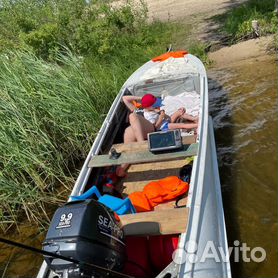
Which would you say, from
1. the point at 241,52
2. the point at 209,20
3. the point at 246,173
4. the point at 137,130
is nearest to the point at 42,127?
the point at 137,130

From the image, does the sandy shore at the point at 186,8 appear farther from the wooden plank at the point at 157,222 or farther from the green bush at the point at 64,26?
the wooden plank at the point at 157,222

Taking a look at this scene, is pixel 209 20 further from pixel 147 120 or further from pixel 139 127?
pixel 139 127

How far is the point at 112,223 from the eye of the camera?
9.95 feet

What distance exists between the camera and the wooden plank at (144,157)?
4387mm

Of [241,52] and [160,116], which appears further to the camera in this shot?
[241,52]

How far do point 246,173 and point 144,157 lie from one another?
1667 mm

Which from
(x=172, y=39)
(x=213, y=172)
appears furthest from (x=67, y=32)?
(x=213, y=172)

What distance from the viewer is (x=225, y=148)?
6.04m

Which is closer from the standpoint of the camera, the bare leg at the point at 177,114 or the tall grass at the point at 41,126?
the tall grass at the point at 41,126

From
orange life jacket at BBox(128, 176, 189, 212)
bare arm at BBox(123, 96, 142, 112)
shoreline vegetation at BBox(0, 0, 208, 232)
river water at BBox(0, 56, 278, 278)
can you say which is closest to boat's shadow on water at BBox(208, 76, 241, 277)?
river water at BBox(0, 56, 278, 278)

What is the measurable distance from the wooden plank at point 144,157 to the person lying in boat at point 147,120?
0.53 m

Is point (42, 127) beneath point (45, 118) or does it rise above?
beneath

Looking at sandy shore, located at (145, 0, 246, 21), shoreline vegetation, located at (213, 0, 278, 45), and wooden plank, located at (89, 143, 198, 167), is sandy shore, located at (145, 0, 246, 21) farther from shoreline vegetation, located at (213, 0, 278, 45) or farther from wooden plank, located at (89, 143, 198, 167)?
wooden plank, located at (89, 143, 198, 167)

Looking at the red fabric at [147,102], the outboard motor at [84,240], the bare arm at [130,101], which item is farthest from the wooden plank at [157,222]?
the bare arm at [130,101]
